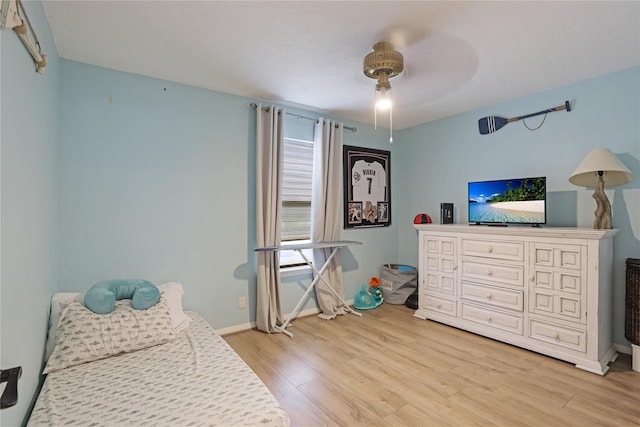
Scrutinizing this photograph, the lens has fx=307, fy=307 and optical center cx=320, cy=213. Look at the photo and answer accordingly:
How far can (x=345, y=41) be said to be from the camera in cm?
207

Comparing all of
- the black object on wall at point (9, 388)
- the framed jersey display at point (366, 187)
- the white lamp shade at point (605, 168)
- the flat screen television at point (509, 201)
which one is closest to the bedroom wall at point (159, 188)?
the framed jersey display at point (366, 187)

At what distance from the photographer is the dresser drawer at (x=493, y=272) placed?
274 centimetres

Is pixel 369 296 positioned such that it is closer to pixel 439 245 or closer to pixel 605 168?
pixel 439 245

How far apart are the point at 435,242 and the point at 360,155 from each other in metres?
1.45

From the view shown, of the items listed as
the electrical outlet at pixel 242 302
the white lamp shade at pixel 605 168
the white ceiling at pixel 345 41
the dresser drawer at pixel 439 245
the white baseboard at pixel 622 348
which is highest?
the white ceiling at pixel 345 41

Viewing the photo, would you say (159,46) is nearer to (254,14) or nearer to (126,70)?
(126,70)

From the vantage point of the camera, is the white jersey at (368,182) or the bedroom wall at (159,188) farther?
the white jersey at (368,182)

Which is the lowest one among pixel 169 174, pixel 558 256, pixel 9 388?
pixel 9 388

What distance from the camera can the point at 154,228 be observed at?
2629 millimetres

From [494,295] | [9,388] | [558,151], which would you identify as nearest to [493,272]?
[494,295]

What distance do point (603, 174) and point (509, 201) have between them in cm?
70

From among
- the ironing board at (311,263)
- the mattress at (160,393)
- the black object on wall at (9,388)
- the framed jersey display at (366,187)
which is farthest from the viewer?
the framed jersey display at (366,187)

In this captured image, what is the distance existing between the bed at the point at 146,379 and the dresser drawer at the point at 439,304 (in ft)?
7.60

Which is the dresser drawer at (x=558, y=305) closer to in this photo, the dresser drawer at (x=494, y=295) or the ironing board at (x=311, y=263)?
the dresser drawer at (x=494, y=295)
